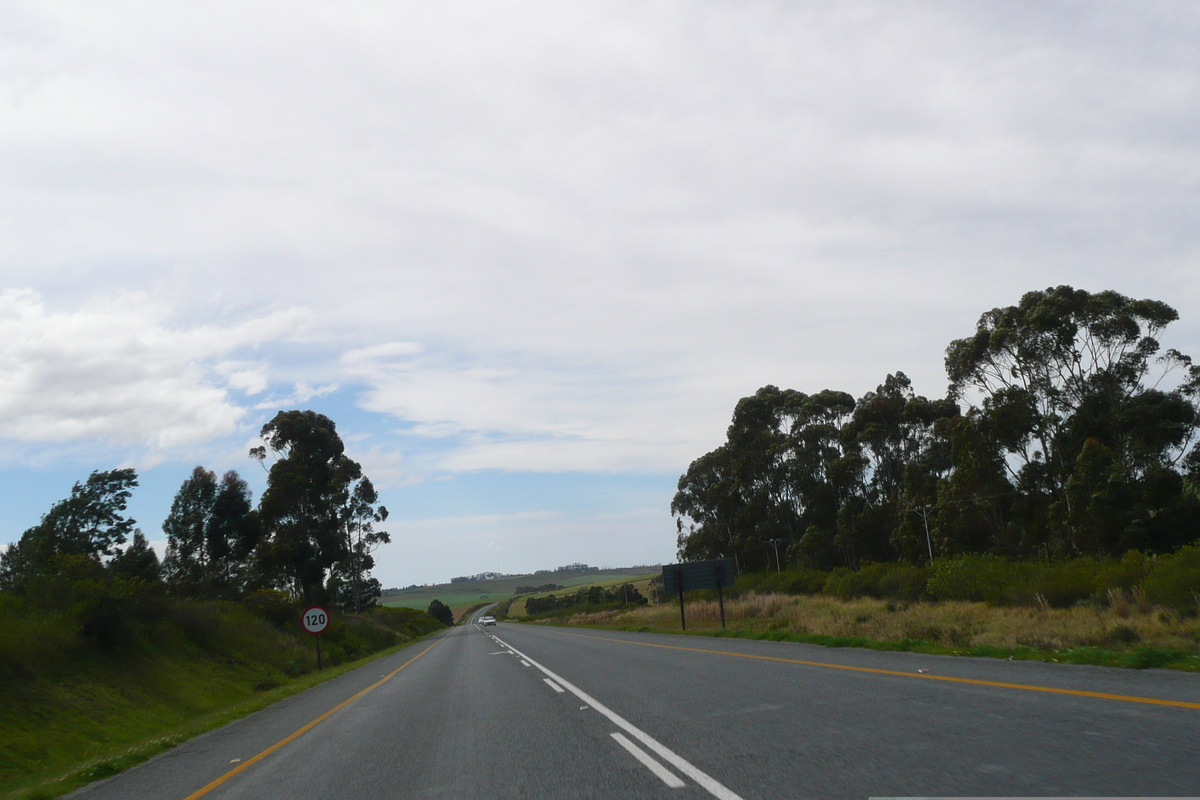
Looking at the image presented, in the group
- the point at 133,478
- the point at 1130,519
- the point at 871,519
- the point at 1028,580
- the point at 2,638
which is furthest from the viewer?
the point at 871,519

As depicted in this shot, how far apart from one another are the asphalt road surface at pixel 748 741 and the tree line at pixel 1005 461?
A: 1232 inches

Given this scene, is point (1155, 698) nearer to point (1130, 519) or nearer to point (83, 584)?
A: point (83, 584)

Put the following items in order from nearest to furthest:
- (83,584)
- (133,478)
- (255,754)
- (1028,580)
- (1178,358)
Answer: (255,754)
(83,584)
(1028,580)
(1178,358)
(133,478)

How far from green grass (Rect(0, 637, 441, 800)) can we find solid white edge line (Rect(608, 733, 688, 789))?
599cm

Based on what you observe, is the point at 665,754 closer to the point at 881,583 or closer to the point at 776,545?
the point at 881,583

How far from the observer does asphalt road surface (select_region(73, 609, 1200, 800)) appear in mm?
5273

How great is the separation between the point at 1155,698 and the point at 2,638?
62.2ft

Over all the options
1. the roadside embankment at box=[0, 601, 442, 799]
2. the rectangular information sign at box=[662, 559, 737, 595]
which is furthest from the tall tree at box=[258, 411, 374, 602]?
the rectangular information sign at box=[662, 559, 737, 595]

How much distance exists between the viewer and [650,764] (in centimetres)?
633

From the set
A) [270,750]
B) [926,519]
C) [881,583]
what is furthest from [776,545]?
[270,750]

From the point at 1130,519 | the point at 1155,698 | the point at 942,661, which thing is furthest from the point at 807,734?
the point at 1130,519

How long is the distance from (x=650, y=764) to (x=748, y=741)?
1095 mm

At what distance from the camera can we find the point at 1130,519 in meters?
36.4

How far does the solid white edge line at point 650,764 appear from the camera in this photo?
18.5ft
